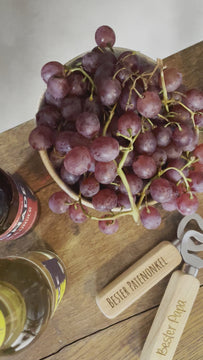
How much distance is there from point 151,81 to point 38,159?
0.31m

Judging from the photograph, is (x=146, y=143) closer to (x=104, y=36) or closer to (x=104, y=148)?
(x=104, y=148)

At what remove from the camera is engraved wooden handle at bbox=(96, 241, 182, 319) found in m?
0.66

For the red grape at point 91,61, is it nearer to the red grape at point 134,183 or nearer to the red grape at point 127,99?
the red grape at point 127,99

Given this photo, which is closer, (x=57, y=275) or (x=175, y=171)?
(x=175, y=171)

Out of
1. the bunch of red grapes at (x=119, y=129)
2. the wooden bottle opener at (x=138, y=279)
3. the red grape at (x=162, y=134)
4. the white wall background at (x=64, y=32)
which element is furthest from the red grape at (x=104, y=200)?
the white wall background at (x=64, y=32)

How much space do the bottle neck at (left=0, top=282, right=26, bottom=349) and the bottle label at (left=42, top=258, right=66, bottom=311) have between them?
77 mm

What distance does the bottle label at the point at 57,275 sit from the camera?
1.96ft

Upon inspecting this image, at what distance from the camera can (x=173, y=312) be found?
25.5 inches

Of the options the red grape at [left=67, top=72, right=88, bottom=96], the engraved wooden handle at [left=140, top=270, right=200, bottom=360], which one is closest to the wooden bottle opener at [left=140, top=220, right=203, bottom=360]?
the engraved wooden handle at [left=140, top=270, right=200, bottom=360]

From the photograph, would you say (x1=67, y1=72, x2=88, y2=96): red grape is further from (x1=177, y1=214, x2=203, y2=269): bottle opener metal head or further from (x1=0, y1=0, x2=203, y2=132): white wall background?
(x1=0, y1=0, x2=203, y2=132): white wall background

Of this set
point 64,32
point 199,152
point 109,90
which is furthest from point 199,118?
point 64,32

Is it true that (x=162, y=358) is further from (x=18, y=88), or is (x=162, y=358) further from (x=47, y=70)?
(x=18, y=88)

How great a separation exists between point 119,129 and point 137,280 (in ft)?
1.11

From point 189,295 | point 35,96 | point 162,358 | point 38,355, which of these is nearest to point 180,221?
point 189,295
